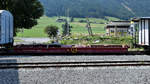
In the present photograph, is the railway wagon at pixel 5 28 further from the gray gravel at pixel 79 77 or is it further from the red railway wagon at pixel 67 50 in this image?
the gray gravel at pixel 79 77

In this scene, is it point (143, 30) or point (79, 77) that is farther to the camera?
point (143, 30)

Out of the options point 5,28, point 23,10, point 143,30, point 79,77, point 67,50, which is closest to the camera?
point 79,77

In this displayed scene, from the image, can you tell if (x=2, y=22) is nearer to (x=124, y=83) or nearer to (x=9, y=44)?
(x=9, y=44)

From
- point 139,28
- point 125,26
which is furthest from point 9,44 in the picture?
point 125,26

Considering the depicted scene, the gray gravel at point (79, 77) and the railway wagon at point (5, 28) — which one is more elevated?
the railway wagon at point (5, 28)

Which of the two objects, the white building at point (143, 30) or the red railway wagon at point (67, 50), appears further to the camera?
the white building at point (143, 30)

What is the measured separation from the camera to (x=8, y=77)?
32.1 feet

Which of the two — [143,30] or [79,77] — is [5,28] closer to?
[79,77]

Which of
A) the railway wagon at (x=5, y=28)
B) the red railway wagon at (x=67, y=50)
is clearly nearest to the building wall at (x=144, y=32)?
the red railway wagon at (x=67, y=50)

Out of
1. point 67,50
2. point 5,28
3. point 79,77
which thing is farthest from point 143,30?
point 5,28

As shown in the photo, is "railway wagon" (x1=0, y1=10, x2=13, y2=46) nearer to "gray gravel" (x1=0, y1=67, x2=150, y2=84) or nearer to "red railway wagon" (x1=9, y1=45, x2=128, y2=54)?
"red railway wagon" (x1=9, y1=45, x2=128, y2=54)

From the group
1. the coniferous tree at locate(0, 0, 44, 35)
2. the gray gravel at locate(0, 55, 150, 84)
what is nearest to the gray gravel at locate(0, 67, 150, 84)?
the gray gravel at locate(0, 55, 150, 84)

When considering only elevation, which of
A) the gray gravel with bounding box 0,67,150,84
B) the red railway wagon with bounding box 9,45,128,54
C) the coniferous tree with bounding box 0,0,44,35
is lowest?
the gray gravel with bounding box 0,67,150,84

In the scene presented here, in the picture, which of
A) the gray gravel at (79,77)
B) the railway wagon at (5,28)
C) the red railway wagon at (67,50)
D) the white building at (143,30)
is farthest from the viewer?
the white building at (143,30)
